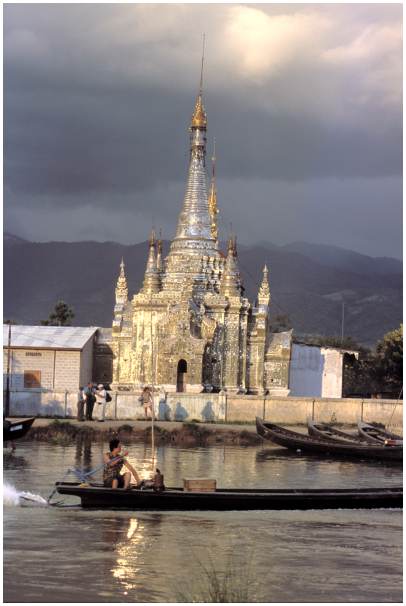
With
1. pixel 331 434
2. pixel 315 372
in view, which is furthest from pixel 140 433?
pixel 315 372

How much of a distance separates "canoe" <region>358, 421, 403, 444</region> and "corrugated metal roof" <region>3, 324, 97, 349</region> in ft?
51.7

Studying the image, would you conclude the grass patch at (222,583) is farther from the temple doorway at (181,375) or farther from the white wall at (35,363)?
the temple doorway at (181,375)

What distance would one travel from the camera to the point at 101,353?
57531 millimetres

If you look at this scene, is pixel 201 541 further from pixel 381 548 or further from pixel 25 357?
pixel 25 357

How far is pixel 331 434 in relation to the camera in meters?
39.8

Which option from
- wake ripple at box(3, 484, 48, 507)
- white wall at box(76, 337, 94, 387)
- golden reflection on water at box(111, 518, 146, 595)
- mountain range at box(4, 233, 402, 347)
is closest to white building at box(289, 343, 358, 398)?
white wall at box(76, 337, 94, 387)

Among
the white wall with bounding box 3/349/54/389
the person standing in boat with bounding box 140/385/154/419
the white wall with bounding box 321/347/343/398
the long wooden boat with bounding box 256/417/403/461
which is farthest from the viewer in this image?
the white wall with bounding box 321/347/343/398

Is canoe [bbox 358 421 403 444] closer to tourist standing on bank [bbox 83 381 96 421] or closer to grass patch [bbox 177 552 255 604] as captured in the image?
tourist standing on bank [bbox 83 381 96 421]

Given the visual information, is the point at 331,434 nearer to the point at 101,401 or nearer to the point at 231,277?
the point at 101,401

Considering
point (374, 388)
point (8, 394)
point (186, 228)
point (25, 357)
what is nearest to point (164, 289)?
point (186, 228)

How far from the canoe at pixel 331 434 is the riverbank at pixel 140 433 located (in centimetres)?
230

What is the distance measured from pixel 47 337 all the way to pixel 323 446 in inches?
723

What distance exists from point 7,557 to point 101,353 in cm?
3763

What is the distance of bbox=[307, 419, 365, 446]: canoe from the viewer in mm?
38656
